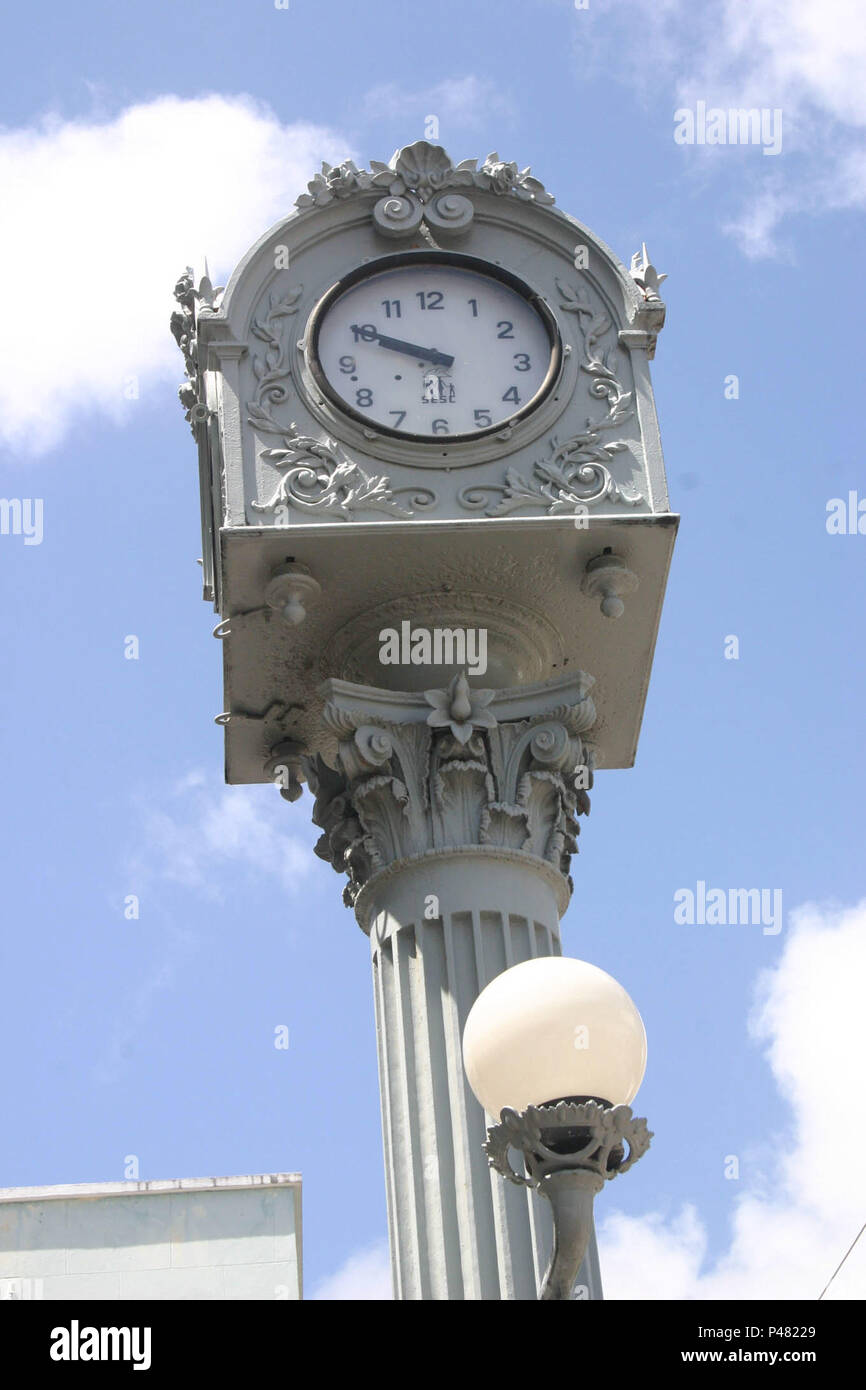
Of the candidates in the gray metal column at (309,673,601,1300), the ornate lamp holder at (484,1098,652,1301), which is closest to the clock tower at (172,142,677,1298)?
the gray metal column at (309,673,601,1300)

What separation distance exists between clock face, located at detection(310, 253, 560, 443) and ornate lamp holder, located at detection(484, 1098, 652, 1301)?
5583 millimetres

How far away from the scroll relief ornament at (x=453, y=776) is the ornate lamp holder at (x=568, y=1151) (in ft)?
13.3

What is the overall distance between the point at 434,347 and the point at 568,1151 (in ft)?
21.0

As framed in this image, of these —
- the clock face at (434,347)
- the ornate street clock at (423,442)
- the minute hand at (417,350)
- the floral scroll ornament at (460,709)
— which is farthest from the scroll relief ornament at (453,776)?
the minute hand at (417,350)

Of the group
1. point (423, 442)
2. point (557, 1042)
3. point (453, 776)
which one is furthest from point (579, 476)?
point (557, 1042)

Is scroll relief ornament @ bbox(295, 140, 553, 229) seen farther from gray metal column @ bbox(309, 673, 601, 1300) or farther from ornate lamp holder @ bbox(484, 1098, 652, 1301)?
ornate lamp holder @ bbox(484, 1098, 652, 1301)

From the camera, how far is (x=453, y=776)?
1141cm

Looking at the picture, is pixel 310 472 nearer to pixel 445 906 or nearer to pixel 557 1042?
pixel 445 906

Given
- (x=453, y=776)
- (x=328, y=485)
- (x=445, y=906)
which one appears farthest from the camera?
(x=328, y=485)

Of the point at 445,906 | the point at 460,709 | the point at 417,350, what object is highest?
the point at 417,350

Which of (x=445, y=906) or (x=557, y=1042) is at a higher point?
(x=445, y=906)

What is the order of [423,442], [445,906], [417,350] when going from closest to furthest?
[445,906] → [423,442] → [417,350]

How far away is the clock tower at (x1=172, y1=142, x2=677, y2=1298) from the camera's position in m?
11.1

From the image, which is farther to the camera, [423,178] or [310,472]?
[423,178]
